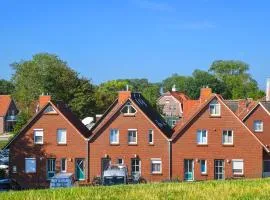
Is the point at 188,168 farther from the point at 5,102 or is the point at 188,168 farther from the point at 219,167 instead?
the point at 5,102

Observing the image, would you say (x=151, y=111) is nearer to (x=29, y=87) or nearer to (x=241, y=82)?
(x=29, y=87)

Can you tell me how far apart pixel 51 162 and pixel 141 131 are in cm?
891

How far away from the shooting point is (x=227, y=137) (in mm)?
58125

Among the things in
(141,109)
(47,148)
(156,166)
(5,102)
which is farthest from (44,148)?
(5,102)

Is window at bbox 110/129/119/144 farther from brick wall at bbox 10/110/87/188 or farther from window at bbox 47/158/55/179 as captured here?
window at bbox 47/158/55/179

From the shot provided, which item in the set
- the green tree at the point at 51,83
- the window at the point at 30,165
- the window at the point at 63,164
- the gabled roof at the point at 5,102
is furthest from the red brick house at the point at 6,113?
the window at the point at 63,164

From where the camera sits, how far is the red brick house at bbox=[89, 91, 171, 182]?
57875 millimetres

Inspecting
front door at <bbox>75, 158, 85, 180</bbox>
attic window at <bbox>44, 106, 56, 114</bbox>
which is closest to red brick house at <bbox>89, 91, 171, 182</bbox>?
front door at <bbox>75, 158, 85, 180</bbox>

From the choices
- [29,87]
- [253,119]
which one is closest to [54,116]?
[253,119]

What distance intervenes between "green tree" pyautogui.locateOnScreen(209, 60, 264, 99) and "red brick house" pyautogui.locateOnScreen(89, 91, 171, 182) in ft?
333

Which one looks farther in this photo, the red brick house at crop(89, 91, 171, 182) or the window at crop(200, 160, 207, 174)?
the window at crop(200, 160, 207, 174)

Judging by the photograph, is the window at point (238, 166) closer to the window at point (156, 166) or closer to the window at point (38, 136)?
the window at point (156, 166)

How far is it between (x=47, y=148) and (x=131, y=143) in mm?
7828

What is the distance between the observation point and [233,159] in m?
58.0
